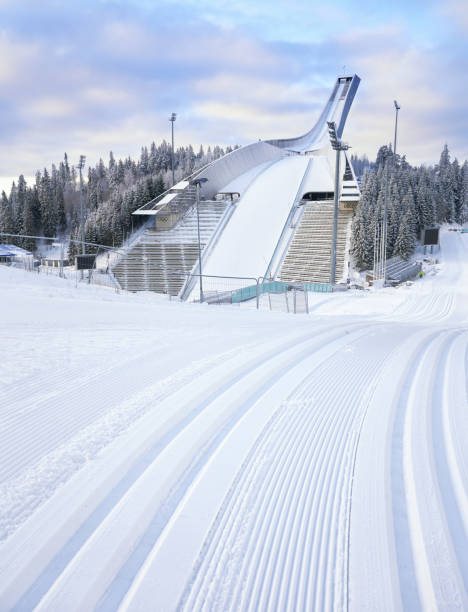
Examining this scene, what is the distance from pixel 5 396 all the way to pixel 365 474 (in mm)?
2317

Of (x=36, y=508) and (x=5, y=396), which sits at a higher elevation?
(x=5, y=396)

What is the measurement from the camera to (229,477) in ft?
7.02

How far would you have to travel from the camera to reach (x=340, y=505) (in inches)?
76.5

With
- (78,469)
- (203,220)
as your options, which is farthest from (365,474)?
(203,220)

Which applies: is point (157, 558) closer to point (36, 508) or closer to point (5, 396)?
point (36, 508)

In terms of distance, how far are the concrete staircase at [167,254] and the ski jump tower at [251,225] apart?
64 mm

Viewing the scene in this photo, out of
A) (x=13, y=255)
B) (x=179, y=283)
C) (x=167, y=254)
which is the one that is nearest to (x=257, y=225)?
(x=167, y=254)

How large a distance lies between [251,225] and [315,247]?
5142 millimetres

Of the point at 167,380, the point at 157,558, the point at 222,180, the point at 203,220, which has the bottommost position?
the point at 157,558

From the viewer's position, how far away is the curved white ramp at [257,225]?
25656 millimetres

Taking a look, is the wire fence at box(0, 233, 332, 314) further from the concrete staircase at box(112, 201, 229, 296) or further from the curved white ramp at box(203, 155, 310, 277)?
the curved white ramp at box(203, 155, 310, 277)

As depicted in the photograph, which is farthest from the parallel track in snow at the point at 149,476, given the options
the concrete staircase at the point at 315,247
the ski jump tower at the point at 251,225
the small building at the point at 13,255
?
the concrete staircase at the point at 315,247

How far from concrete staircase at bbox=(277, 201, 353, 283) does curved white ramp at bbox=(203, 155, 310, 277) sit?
1244mm

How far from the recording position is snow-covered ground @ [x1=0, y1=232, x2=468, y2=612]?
154 centimetres
